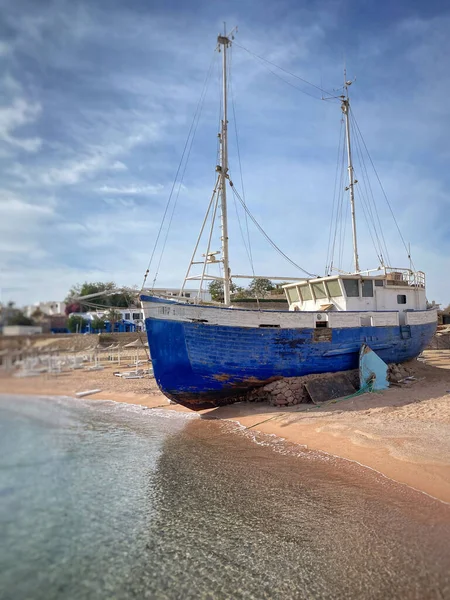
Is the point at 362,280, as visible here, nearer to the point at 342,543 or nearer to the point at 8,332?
the point at 342,543

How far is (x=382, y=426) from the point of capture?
9.99 metres

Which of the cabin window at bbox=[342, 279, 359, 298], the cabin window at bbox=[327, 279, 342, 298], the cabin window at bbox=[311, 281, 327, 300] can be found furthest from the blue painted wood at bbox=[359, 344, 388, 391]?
the cabin window at bbox=[311, 281, 327, 300]

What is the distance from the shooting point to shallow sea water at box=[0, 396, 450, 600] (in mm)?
2281

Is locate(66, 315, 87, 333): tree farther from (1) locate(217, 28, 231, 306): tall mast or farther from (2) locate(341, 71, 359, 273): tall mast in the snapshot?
(2) locate(341, 71, 359, 273): tall mast

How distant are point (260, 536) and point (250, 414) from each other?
23.8ft

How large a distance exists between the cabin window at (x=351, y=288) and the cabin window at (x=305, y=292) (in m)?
1.75

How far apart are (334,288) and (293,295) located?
245 centimetres

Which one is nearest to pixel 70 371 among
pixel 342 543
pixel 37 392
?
pixel 37 392

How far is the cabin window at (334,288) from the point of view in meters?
15.8

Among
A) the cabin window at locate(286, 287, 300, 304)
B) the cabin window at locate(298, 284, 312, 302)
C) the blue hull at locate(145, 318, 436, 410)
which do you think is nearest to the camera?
the blue hull at locate(145, 318, 436, 410)

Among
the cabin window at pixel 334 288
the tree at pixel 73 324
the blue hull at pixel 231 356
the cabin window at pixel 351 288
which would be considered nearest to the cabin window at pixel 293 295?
the cabin window at pixel 334 288

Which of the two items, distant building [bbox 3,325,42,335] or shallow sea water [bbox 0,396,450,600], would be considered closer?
distant building [bbox 3,325,42,335]

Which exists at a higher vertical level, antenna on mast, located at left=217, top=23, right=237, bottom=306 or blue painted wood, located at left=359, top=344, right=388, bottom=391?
antenna on mast, located at left=217, top=23, right=237, bottom=306

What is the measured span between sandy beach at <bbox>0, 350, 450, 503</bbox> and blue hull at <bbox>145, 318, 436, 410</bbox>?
1061 millimetres
